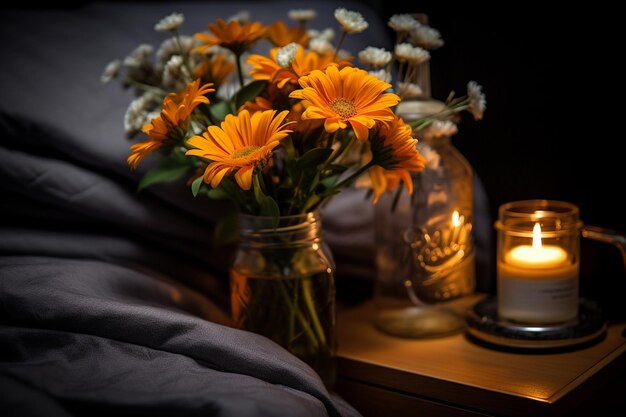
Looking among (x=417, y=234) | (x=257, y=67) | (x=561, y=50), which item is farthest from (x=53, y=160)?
(x=561, y=50)

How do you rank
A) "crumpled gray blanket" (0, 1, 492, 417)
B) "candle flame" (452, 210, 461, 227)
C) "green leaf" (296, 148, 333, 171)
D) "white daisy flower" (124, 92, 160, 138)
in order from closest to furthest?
"crumpled gray blanket" (0, 1, 492, 417) < "green leaf" (296, 148, 333, 171) < "white daisy flower" (124, 92, 160, 138) < "candle flame" (452, 210, 461, 227)

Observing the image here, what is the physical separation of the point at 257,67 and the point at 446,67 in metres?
0.42

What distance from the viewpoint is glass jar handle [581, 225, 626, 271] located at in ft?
3.03

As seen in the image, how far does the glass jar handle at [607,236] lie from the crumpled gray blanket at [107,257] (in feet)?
0.96

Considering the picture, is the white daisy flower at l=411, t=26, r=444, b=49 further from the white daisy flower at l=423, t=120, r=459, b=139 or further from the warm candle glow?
the warm candle glow

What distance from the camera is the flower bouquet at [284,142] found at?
2.41ft

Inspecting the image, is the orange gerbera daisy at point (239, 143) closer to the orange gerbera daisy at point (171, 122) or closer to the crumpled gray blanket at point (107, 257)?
the orange gerbera daisy at point (171, 122)

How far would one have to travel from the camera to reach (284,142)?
80 centimetres

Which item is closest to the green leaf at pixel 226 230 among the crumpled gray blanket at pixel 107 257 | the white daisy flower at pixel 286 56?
the crumpled gray blanket at pixel 107 257

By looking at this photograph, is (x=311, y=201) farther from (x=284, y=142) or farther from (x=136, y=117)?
(x=136, y=117)

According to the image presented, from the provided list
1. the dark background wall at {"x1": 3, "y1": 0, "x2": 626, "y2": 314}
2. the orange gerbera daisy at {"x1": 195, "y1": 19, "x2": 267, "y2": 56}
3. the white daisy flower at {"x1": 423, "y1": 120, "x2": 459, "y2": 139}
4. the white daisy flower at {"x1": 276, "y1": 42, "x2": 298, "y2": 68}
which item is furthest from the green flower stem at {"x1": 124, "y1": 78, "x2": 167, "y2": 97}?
the dark background wall at {"x1": 3, "y1": 0, "x2": 626, "y2": 314}

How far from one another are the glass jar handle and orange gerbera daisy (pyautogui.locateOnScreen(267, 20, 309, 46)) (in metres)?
0.42

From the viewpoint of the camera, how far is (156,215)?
99 cm

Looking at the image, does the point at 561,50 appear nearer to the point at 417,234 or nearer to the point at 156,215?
the point at 417,234
